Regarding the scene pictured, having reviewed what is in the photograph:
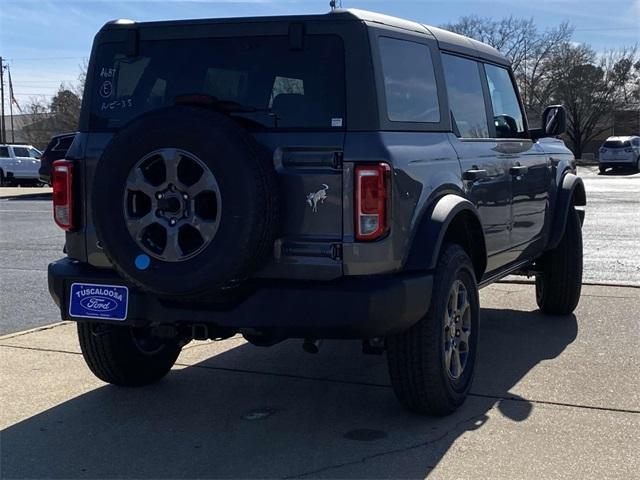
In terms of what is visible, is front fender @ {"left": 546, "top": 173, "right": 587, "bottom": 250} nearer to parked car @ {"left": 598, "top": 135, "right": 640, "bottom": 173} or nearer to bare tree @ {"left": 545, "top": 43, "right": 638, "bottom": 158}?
parked car @ {"left": 598, "top": 135, "right": 640, "bottom": 173}

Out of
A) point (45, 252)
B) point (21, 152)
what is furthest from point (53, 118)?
point (45, 252)

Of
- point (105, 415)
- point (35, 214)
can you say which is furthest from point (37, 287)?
point (35, 214)

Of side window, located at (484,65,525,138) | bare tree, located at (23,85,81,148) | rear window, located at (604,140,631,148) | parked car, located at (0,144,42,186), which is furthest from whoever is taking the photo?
bare tree, located at (23,85,81,148)

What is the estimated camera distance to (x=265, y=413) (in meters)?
4.53

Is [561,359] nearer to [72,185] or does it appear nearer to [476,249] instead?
[476,249]

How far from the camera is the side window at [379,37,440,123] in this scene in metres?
4.16

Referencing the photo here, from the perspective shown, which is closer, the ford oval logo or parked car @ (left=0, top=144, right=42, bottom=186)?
the ford oval logo

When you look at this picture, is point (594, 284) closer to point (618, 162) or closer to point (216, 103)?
point (216, 103)

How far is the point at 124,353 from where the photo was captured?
4887 millimetres

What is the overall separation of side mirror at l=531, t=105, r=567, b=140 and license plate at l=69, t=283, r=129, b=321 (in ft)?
11.7

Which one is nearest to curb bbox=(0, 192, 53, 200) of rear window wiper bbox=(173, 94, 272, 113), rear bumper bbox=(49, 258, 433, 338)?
rear window wiper bbox=(173, 94, 272, 113)

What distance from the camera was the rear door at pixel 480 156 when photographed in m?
4.89

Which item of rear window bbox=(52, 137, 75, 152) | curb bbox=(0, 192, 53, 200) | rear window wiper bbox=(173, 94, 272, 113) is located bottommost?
curb bbox=(0, 192, 53, 200)

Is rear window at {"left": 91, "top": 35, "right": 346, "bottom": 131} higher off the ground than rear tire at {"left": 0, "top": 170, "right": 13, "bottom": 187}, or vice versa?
rear window at {"left": 91, "top": 35, "right": 346, "bottom": 131}
